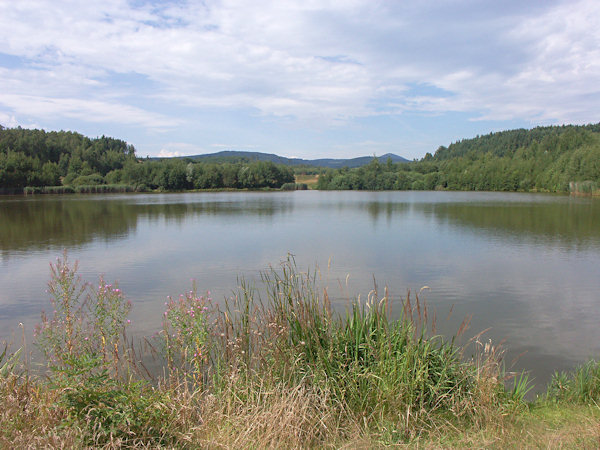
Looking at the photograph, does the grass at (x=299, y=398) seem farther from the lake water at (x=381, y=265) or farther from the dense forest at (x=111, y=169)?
the dense forest at (x=111, y=169)

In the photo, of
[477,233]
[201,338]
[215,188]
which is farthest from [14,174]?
[201,338]

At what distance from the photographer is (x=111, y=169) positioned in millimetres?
104562

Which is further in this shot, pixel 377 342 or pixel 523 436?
pixel 377 342

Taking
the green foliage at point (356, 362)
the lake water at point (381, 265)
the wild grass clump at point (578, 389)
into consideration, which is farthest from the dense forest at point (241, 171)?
the green foliage at point (356, 362)

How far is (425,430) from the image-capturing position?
3510mm

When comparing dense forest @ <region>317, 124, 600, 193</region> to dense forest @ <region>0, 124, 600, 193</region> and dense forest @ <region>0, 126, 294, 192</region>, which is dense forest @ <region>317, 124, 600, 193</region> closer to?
dense forest @ <region>0, 124, 600, 193</region>

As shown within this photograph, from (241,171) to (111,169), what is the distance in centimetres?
3162

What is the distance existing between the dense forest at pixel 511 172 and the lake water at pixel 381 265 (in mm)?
47070

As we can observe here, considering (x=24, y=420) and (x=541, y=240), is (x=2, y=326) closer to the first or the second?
(x=24, y=420)

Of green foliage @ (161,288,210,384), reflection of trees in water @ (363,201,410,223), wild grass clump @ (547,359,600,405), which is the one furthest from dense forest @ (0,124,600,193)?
green foliage @ (161,288,210,384)

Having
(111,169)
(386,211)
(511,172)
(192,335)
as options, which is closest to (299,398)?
(192,335)

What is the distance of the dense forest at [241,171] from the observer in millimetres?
68500

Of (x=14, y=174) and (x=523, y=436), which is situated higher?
(x=14, y=174)

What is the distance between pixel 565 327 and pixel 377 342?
449 centimetres
